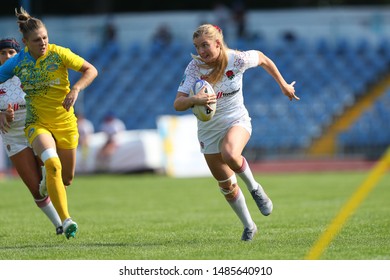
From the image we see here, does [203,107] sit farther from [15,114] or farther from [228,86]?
[15,114]

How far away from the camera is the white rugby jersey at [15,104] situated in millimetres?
9539

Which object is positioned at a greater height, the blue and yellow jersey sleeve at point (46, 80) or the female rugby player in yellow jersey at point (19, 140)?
the blue and yellow jersey sleeve at point (46, 80)

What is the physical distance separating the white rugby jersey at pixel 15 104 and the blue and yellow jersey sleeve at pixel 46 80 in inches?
26.4

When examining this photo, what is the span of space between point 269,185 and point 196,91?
33.9 feet

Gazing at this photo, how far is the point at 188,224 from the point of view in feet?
34.8

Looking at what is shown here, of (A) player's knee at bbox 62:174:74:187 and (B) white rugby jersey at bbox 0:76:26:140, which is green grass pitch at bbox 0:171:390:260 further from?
(B) white rugby jersey at bbox 0:76:26:140

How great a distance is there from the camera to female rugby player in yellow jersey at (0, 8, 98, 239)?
336 inches

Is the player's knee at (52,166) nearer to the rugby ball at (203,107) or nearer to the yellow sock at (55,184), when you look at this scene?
the yellow sock at (55,184)

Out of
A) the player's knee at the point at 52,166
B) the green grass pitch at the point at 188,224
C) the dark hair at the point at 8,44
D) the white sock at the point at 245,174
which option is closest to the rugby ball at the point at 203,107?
the white sock at the point at 245,174

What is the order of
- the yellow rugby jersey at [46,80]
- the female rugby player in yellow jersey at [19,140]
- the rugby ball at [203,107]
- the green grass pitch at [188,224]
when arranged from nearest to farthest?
the green grass pitch at [188,224], the rugby ball at [203,107], the yellow rugby jersey at [46,80], the female rugby player in yellow jersey at [19,140]

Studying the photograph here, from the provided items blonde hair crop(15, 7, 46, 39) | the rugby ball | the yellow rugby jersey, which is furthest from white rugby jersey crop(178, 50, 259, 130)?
blonde hair crop(15, 7, 46, 39)

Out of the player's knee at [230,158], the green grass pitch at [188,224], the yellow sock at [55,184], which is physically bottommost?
the green grass pitch at [188,224]
